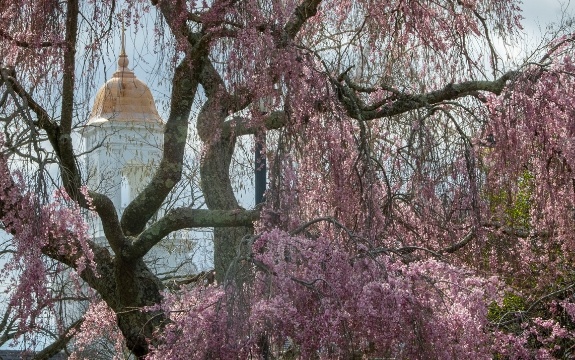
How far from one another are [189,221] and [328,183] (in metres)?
1.56

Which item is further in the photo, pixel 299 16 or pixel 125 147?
pixel 125 147

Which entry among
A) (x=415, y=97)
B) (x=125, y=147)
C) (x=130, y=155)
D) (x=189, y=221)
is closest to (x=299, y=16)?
(x=415, y=97)

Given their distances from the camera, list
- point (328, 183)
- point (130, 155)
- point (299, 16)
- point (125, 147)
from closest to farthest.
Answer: point (328, 183) < point (299, 16) < point (125, 147) < point (130, 155)

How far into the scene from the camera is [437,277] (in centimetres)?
555

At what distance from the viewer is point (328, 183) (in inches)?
275

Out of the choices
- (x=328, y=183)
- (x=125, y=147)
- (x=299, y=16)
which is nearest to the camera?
(x=328, y=183)

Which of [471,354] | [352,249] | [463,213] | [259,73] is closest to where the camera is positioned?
[471,354]

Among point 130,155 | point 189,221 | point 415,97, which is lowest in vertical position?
point 189,221

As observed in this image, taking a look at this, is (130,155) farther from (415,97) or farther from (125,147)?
(415,97)

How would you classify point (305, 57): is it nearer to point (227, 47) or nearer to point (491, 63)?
point (227, 47)

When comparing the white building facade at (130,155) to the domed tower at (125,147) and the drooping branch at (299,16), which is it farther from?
the drooping branch at (299,16)

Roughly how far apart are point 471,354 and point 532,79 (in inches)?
93.1

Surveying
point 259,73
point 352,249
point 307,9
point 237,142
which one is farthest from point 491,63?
point 352,249

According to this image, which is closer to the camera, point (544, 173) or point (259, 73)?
point (259, 73)
